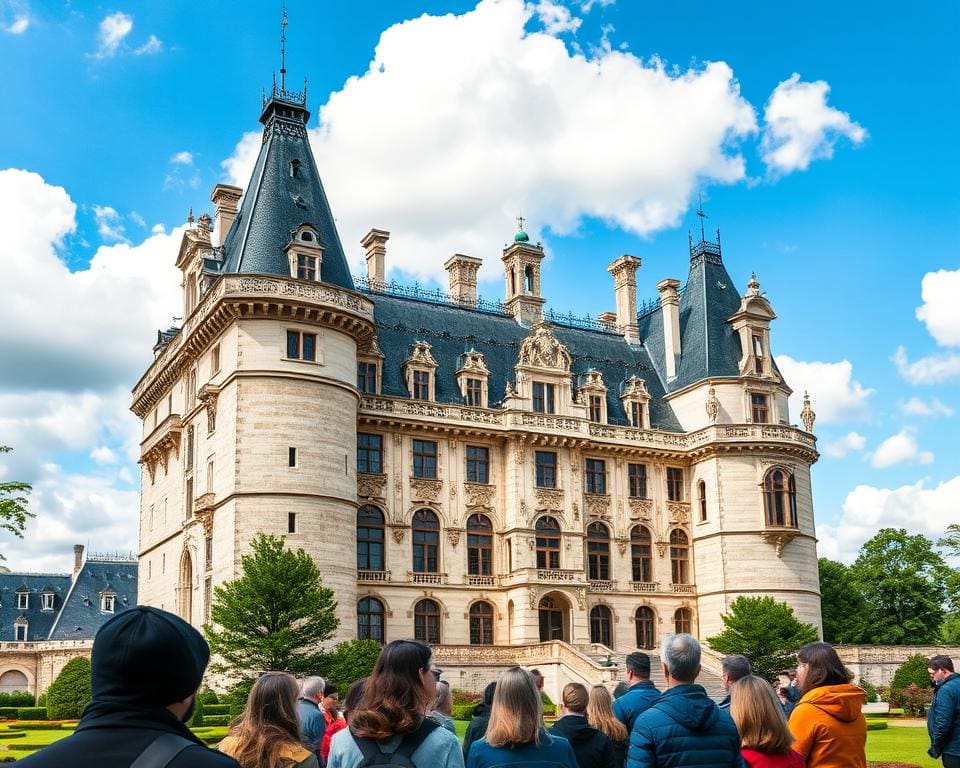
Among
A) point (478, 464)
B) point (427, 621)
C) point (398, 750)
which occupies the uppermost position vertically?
point (478, 464)

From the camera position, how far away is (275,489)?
3903 centimetres

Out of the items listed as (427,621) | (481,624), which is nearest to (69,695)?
(427,621)

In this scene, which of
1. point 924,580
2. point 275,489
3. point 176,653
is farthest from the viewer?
point 924,580

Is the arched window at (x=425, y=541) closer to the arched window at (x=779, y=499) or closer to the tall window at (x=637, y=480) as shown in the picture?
the tall window at (x=637, y=480)

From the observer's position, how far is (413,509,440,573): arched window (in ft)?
149

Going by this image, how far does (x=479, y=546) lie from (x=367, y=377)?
883 centimetres

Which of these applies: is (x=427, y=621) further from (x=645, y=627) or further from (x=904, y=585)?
(x=904, y=585)

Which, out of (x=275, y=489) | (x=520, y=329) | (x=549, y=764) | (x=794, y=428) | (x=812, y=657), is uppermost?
(x=520, y=329)

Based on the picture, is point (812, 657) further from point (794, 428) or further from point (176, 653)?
point (794, 428)

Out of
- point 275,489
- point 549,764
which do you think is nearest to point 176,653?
point 549,764

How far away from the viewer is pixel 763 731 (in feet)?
23.2

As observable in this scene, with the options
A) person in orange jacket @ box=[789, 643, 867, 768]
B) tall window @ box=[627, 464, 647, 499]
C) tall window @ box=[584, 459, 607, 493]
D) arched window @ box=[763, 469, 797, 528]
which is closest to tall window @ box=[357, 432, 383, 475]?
tall window @ box=[584, 459, 607, 493]

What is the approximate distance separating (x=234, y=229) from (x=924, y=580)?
50672mm

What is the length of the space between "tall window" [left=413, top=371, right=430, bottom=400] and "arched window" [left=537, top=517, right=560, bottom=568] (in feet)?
24.7
